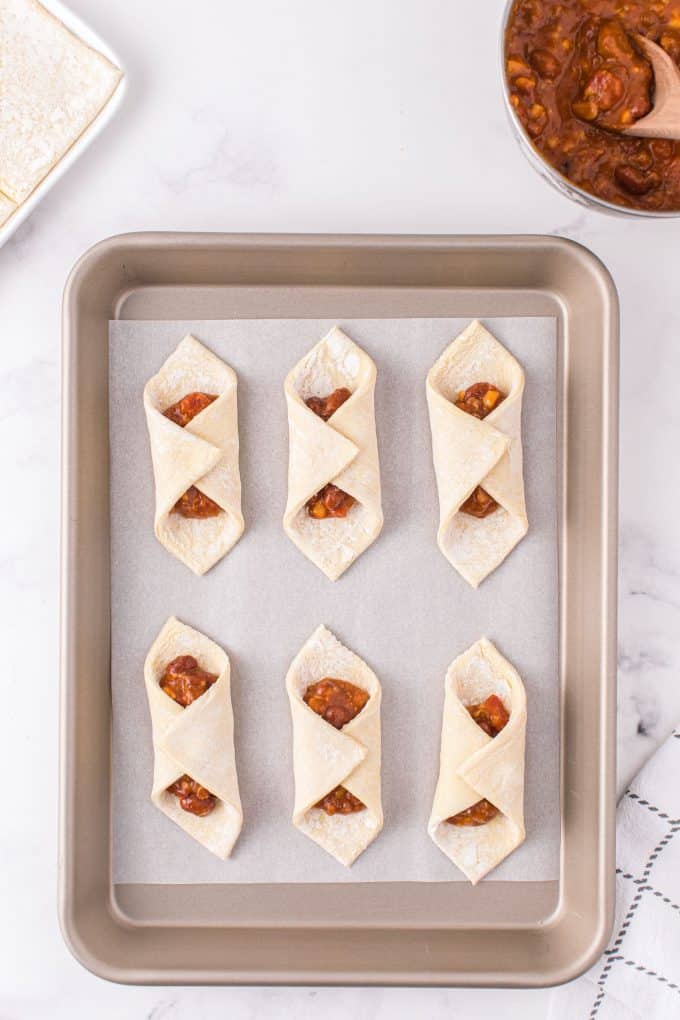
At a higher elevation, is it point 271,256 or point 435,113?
point 435,113

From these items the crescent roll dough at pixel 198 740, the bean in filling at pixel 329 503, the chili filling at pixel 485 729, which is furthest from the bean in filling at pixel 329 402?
the chili filling at pixel 485 729

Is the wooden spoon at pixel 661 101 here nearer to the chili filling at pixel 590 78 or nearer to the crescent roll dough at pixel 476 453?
the chili filling at pixel 590 78

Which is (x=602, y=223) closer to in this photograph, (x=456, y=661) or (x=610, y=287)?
(x=610, y=287)

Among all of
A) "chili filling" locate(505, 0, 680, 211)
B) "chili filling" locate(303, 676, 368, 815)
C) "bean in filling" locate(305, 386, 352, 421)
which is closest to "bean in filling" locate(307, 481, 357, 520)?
"bean in filling" locate(305, 386, 352, 421)

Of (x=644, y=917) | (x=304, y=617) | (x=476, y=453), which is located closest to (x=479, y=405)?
(x=476, y=453)

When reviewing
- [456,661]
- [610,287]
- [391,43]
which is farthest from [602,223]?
[456,661]

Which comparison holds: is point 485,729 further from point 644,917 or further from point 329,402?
point 329,402

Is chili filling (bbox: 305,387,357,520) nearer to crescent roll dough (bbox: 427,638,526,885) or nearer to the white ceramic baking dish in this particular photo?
crescent roll dough (bbox: 427,638,526,885)
